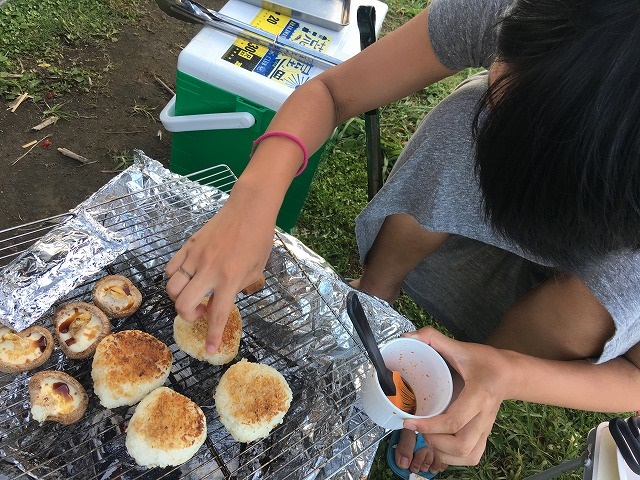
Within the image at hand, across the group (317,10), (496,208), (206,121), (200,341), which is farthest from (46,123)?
(496,208)

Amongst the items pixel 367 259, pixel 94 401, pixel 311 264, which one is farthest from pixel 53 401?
pixel 367 259

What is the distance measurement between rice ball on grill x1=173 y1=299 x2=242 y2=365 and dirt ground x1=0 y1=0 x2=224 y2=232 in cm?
117

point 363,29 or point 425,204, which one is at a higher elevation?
point 363,29

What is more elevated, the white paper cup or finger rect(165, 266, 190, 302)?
finger rect(165, 266, 190, 302)

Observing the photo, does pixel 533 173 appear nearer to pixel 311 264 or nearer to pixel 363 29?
pixel 311 264

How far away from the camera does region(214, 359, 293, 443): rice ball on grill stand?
4.73ft

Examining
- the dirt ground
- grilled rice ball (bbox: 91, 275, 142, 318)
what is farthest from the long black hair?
the dirt ground

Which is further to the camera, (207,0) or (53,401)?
(207,0)

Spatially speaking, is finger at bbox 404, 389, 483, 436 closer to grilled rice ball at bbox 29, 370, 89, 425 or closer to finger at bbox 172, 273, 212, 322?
finger at bbox 172, 273, 212, 322

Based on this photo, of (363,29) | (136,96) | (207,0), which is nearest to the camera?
(363,29)

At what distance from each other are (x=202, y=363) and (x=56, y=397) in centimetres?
→ 43

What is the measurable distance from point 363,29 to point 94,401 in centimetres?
158

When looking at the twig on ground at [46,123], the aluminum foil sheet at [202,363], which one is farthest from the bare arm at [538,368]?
the twig on ground at [46,123]

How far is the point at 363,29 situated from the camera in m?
2.00
